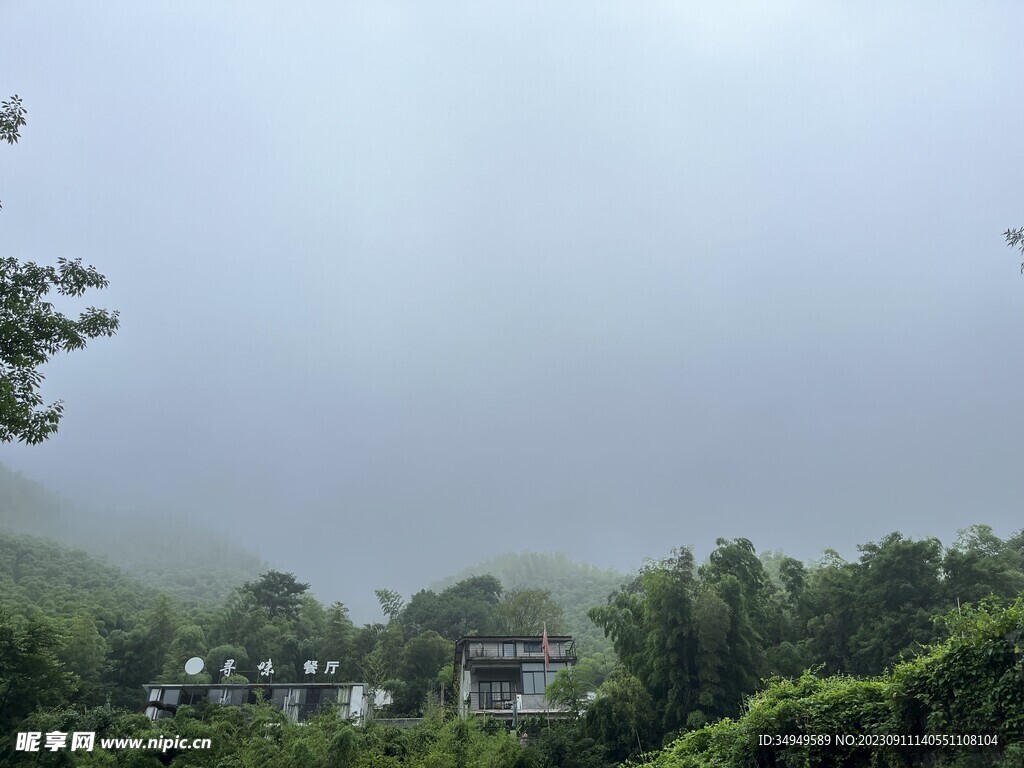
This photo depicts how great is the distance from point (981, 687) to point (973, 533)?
3059cm

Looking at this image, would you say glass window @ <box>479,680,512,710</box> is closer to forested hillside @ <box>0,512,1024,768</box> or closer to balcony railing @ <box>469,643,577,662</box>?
balcony railing @ <box>469,643,577,662</box>

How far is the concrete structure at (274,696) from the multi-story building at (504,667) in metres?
5.58

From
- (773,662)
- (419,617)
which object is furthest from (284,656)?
(773,662)

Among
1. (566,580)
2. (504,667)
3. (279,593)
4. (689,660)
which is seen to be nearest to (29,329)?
(689,660)

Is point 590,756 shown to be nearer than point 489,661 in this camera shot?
Yes

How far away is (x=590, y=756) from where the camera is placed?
1859cm

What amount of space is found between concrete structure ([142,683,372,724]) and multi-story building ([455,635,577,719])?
Result: 558cm

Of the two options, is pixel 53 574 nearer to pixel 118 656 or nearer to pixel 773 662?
pixel 118 656

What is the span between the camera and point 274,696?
96.1 feet

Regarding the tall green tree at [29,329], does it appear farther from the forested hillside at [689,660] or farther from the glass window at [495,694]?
the glass window at [495,694]

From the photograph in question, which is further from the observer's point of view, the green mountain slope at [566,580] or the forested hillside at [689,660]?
the green mountain slope at [566,580]

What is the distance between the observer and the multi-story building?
32.0 m

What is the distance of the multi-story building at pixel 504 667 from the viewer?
32.0 metres

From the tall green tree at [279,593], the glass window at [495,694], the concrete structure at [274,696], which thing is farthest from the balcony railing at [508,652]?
the tall green tree at [279,593]
